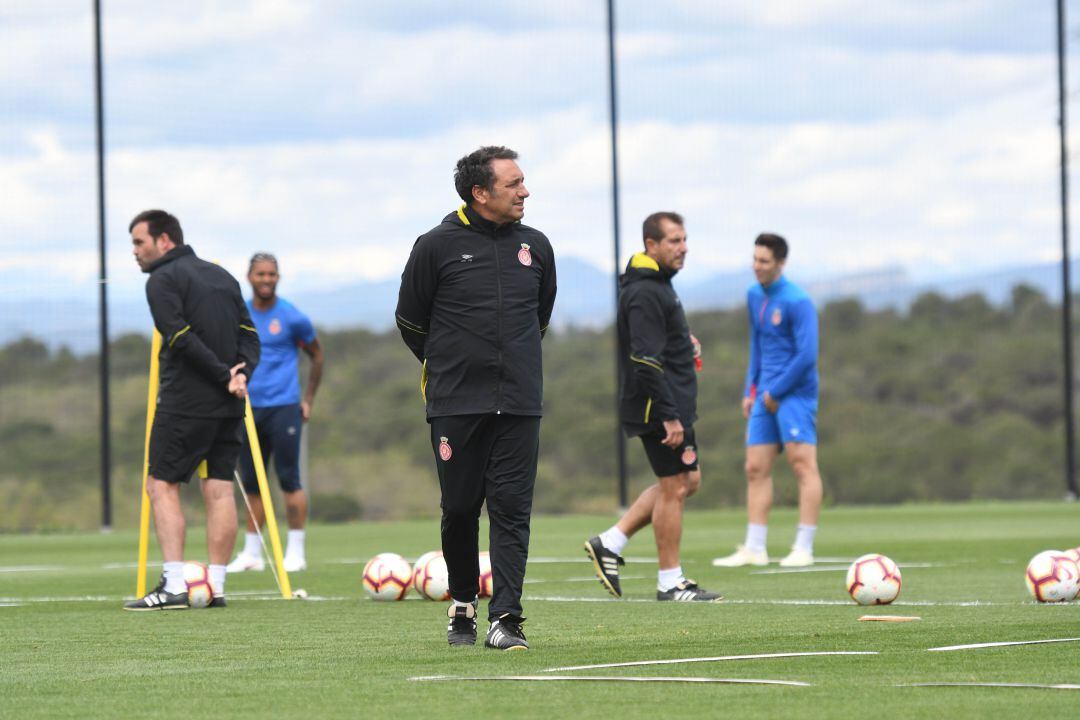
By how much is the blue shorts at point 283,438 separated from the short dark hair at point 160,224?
3247 millimetres

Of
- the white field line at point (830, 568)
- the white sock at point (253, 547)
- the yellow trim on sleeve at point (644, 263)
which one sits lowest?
the white field line at point (830, 568)

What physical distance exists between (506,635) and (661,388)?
Result: 2.95 metres

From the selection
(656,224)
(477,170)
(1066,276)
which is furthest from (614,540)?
(1066,276)

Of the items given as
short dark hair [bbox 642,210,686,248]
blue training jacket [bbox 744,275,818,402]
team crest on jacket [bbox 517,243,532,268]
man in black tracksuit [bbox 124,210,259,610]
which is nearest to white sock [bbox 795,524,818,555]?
blue training jacket [bbox 744,275,818,402]

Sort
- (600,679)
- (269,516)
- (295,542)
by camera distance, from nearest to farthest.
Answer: (600,679) → (269,516) → (295,542)

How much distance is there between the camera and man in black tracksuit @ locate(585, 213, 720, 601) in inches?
376

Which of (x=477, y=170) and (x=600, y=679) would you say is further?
(x=477, y=170)

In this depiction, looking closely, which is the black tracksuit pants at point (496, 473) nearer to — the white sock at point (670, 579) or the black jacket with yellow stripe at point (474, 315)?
the black jacket with yellow stripe at point (474, 315)

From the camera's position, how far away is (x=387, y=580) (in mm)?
9531

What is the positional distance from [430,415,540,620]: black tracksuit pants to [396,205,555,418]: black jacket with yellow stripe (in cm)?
7

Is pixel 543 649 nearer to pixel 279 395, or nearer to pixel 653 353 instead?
pixel 653 353

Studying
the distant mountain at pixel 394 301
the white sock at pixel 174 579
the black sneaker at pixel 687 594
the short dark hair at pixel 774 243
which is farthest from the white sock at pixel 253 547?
the distant mountain at pixel 394 301

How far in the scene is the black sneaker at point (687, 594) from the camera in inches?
366

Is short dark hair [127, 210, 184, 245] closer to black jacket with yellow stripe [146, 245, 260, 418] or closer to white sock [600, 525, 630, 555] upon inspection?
black jacket with yellow stripe [146, 245, 260, 418]
